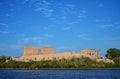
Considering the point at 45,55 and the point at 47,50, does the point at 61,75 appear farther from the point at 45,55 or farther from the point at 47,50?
the point at 47,50

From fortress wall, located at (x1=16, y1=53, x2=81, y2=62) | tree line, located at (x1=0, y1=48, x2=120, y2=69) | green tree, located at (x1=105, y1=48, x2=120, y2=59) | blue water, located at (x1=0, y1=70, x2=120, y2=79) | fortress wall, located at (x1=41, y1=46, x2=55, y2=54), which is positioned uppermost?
fortress wall, located at (x1=41, y1=46, x2=55, y2=54)

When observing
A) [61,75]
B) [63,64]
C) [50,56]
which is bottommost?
[61,75]

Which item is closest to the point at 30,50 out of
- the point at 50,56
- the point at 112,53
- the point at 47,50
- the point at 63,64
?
the point at 47,50

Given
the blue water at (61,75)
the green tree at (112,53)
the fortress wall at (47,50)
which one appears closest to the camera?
the blue water at (61,75)

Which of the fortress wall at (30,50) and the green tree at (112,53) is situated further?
the green tree at (112,53)

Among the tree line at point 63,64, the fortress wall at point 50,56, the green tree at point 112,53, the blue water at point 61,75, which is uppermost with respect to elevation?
the green tree at point 112,53

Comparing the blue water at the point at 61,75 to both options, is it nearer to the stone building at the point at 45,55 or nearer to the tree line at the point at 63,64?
the tree line at the point at 63,64

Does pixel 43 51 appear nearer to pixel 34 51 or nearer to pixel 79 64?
pixel 34 51

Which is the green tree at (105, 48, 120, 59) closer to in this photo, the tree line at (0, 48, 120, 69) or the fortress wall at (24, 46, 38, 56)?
the tree line at (0, 48, 120, 69)

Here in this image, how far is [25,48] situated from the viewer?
15850cm

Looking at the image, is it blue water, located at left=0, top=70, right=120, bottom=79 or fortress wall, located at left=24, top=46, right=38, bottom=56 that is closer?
blue water, located at left=0, top=70, right=120, bottom=79

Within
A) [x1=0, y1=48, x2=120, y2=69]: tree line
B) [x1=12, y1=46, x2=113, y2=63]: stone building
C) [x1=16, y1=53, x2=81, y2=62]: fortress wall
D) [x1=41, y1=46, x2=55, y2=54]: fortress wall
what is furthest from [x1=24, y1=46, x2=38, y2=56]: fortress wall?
[x1=0, y1=48, x2=120, y2=69]: tree line

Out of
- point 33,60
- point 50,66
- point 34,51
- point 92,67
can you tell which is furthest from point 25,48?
point 92,67

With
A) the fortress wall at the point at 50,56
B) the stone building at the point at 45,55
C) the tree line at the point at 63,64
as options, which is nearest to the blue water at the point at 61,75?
the tree line at the point at 63,64
